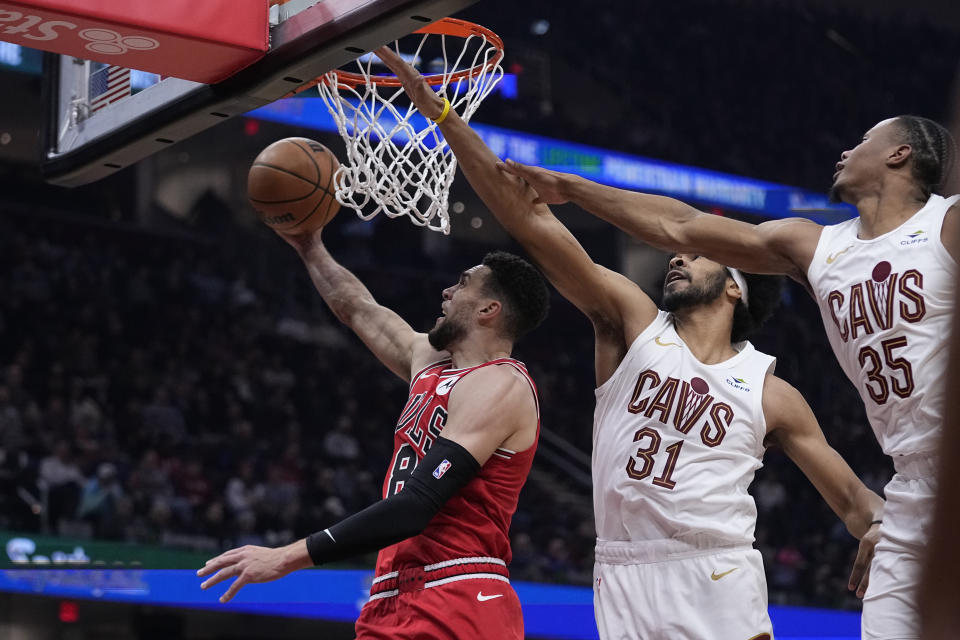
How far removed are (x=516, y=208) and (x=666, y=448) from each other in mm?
892

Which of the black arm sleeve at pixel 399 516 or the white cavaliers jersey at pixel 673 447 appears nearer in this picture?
the black arm sleeve at pixel 399 516

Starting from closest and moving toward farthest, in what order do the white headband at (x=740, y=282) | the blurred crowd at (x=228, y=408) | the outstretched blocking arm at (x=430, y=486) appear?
1. the outstretched blocking arm at (x=430, y=486)
2. the white headband at (x=740, y=282)
3. the blurred crowd at (x=228, y=408)

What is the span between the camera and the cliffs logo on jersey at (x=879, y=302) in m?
2.85

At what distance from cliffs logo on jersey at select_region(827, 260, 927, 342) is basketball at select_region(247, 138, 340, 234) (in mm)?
2285

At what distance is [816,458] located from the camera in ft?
12.5

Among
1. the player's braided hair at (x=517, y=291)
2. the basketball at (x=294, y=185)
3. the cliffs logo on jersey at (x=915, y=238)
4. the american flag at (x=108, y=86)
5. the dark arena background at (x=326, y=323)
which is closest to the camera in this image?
the cliffs logo on jersey at (x=915, y=238)

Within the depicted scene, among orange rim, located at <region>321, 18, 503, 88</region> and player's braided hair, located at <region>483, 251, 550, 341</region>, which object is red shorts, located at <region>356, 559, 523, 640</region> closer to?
player's braided hair, located at <region>483, 251, 550, 341</region>

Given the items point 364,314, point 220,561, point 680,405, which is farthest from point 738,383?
point 220,561

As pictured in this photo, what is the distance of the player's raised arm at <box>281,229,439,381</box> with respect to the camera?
4320 millimetres

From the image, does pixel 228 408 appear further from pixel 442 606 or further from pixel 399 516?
pixel 399 516

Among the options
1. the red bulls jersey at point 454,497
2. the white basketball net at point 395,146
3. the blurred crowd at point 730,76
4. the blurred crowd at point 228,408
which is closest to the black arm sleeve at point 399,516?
the red bulls jersey at point 454,497

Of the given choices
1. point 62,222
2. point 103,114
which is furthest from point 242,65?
point 62,222

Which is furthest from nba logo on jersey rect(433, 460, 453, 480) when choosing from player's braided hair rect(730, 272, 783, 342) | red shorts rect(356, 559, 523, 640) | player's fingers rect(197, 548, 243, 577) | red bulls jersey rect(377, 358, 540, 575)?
player's braided hair rect(730, 272, 783, 342)

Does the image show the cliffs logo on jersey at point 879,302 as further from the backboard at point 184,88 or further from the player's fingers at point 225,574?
the player's fingers at point 225,574
